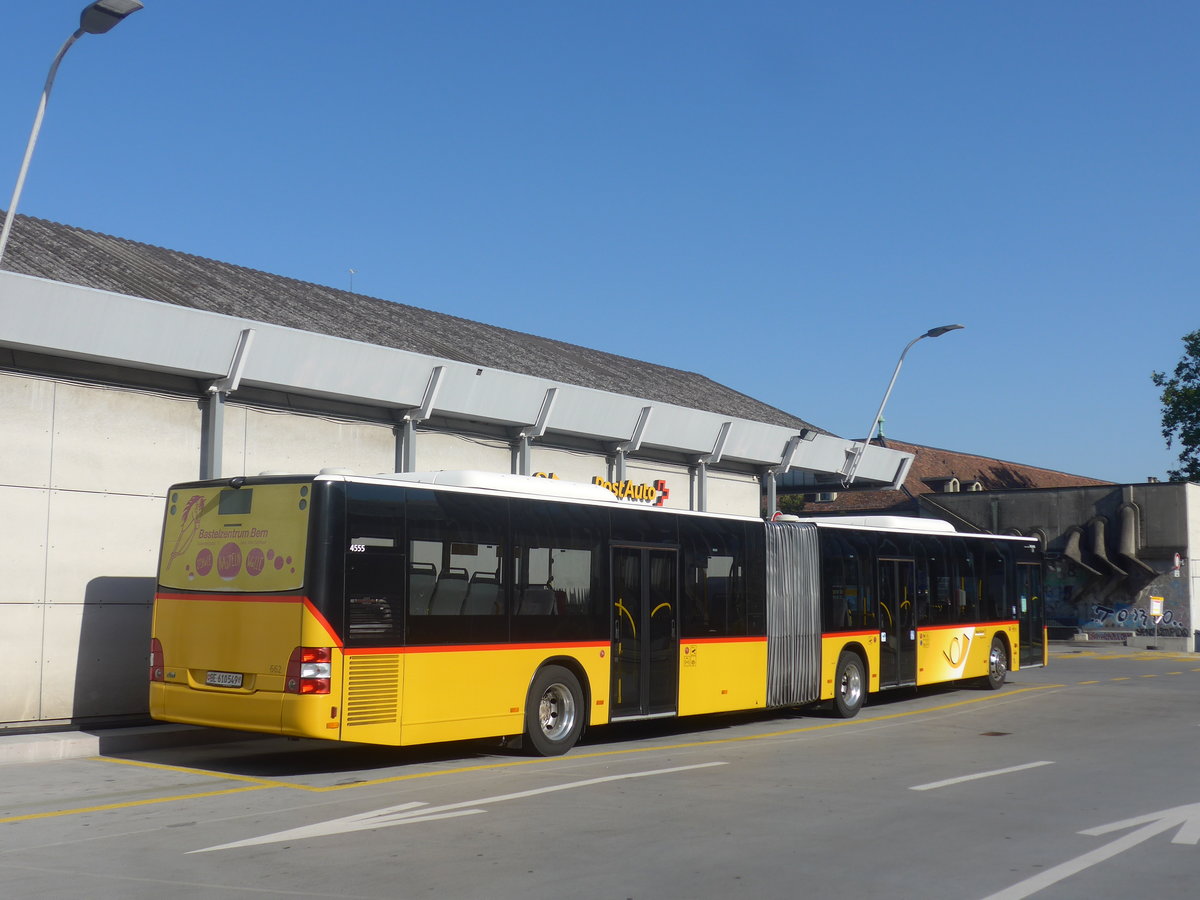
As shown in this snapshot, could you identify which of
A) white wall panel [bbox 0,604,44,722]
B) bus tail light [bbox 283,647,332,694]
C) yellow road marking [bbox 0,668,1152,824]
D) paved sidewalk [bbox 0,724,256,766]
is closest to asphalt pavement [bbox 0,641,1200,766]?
paved sidewalk [bbox 0,724,256,766]

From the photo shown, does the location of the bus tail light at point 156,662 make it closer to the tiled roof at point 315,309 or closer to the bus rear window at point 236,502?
the bus rear window at point 236,502

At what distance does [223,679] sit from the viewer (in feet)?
42.0

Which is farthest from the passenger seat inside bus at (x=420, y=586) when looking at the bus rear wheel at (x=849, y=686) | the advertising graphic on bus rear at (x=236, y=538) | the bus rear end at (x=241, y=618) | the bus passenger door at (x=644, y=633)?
the bus rear wheel at (x=849, y=686)

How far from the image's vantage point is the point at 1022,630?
25641mm

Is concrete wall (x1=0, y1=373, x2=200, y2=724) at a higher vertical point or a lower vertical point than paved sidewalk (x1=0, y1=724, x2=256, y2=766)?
higher

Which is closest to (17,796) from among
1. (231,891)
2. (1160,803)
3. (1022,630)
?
(231,891)

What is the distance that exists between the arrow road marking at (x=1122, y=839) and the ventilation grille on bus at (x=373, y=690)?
252 inches

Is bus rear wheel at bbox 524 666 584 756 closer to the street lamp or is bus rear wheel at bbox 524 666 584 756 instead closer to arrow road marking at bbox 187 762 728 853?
arrow road marking at bbox 187 762 728 853

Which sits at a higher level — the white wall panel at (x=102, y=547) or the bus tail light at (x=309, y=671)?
the white wall panel at (x=102, y=547)

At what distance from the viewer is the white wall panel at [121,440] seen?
15977 millimetres

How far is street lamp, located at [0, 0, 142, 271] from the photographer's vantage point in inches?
529

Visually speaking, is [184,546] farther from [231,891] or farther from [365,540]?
[231,891]

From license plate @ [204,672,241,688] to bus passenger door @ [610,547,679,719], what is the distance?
4.64 meters

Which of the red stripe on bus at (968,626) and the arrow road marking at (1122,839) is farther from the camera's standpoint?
the red stripe on bus at (968,626)
